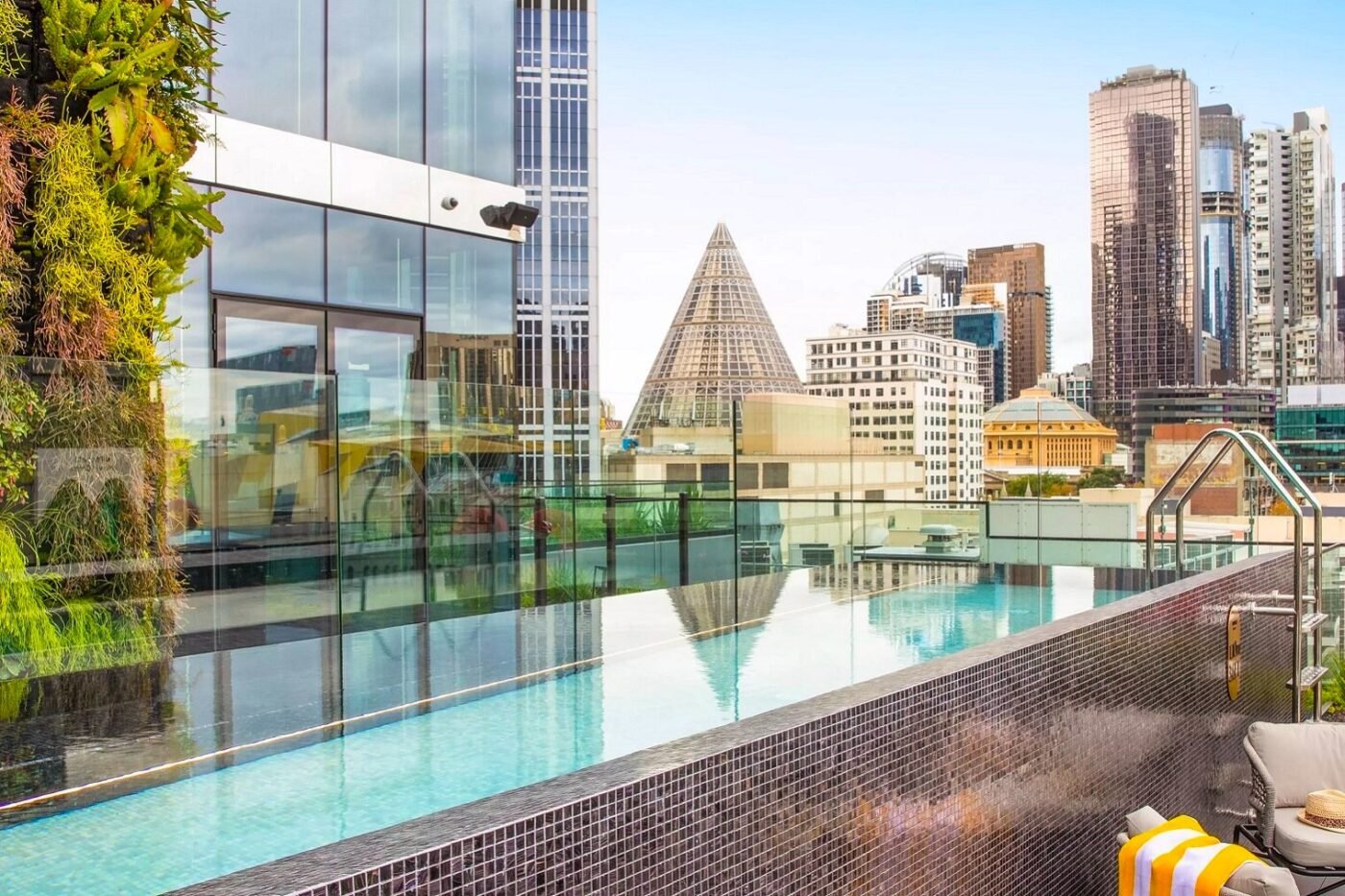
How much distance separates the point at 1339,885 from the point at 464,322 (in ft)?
26.8

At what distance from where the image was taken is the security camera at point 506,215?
11.2 meters

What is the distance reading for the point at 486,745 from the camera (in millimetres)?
5105

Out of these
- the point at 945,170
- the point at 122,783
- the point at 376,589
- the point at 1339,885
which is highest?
the point at 945,170

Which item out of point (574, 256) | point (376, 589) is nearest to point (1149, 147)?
point (574, 256)

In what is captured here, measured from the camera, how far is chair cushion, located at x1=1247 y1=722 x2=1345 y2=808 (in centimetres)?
514

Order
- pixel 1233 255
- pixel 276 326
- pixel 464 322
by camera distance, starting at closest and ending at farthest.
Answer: pixel 276 326, pixel 464 322, pixel 1233 255

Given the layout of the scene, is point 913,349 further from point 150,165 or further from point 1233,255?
point 150,165

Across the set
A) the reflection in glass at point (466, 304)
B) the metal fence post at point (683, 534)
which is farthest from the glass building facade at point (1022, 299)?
the metal fence post at point (683, 534)

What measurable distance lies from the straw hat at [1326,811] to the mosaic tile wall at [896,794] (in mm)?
540

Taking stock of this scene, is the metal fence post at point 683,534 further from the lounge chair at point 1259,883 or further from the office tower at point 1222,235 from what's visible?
the office tower at point 1222,235

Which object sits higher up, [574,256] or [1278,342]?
[574,256]

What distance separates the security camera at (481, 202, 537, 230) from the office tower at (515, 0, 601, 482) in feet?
203

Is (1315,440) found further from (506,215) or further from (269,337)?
(269,337)

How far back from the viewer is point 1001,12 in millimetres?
56250
